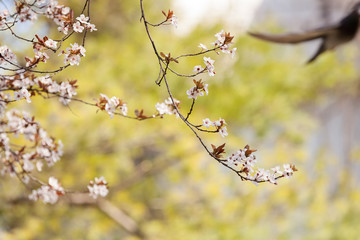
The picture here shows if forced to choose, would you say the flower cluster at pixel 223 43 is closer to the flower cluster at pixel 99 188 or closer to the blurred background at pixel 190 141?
the flower cluster at pixel 99 188

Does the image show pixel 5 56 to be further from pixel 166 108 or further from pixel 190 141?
pixel 190 141

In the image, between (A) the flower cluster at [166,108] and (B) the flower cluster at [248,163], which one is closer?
(B) the flower cluster at [248,163]

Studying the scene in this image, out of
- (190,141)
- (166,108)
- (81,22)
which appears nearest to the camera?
(81,22)

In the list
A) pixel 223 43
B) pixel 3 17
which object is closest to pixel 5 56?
pixel 3 17

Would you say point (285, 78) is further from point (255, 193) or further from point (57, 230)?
point (57, 230)

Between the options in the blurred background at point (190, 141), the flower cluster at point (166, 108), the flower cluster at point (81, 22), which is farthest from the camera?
the blurred background at point (190, 141)

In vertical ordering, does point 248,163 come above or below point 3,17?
below

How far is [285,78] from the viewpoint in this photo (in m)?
2.62

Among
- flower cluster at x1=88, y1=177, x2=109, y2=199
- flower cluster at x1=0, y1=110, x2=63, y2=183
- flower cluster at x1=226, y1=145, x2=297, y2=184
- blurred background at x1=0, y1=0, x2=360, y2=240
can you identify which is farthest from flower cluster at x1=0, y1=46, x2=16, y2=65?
blurred background at x1=0, y1=0, x2=360, y2=240

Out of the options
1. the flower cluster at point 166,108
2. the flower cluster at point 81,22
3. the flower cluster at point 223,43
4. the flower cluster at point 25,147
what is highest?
the flower cluster at point 223,43

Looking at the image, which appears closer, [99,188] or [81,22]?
[81,22]

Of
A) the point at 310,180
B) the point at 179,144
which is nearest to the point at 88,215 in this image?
the point at 179,144

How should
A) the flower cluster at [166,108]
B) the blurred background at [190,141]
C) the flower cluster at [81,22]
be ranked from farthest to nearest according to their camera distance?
the blurred background at [190,141], the flower cluster at [166,108], the flower cluster at [81,22]

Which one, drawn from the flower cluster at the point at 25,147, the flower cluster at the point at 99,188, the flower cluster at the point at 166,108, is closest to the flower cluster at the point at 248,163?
the flower cluster at the point at 166,108
